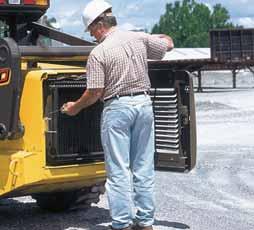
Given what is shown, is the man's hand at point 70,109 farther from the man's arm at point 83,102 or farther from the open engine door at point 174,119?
the open engine door at point 174,119

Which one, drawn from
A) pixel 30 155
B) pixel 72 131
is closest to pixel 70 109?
pixel 72 131

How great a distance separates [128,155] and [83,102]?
22.2 inches

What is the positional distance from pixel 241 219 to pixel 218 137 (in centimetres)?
801

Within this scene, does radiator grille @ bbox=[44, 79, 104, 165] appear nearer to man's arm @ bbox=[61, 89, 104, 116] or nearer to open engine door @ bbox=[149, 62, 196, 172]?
man's arm @ bbox=[61, 89, 104, 116]

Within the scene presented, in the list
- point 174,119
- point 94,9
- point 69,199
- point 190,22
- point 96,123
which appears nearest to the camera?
point 94,9

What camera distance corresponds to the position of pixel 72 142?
6.01m

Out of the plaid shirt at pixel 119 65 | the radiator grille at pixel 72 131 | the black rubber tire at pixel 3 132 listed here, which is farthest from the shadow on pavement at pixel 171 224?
the black rubber tire at pixel 3 132

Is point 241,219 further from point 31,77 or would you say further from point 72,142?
point 31,77

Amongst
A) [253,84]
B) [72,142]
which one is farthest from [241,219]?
[253,84]

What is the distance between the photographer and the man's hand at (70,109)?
18.6 feet

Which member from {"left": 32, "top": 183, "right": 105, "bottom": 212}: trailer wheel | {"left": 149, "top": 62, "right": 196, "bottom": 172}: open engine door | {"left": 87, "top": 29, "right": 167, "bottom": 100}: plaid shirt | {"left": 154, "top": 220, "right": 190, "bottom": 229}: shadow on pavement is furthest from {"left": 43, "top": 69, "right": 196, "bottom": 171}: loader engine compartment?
{"left": 32, "top": 183, "right": 105, "bottom": 212}: trailer wheel

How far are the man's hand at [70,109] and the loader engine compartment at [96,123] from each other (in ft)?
0.34

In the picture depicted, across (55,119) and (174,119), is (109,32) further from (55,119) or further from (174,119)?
(174,119)

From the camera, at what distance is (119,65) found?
5.53m
